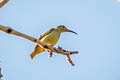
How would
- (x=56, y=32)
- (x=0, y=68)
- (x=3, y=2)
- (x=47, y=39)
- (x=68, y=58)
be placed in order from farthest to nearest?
1. (x=56, y=32)
2. (x=47, y=39)
3. (x=0, y=68)
4. (x=68, y=58)
5. (x=3, y=2)

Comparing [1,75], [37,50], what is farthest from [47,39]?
[1,75]

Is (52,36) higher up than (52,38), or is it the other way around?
(52,36)

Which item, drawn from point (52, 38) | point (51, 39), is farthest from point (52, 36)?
point (51, 39)

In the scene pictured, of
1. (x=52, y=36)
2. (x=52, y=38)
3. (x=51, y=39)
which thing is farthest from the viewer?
(x=52, y=36)

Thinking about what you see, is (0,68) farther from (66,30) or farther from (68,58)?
(66,30)

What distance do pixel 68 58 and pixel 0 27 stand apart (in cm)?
86

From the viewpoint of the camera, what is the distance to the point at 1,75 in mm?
5367

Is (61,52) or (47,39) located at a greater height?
(47,39)

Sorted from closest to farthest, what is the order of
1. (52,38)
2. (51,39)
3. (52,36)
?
(51,39) < (52,38) < (52,36)

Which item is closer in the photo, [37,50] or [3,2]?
[3,2]

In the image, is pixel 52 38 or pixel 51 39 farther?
pixel 52 38

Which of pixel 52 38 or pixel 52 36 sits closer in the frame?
pixel 52 38

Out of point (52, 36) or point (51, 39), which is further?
point (52, 36)

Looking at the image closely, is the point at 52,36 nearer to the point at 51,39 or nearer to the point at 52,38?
the point at 52,38
